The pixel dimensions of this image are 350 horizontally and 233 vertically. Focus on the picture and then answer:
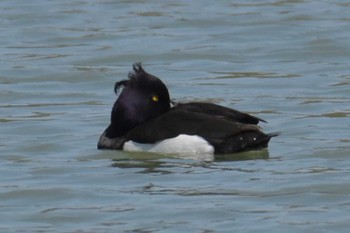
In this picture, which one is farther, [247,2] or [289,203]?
[247,2]

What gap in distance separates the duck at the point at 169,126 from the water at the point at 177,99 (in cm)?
13

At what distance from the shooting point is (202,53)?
19375 millimetres

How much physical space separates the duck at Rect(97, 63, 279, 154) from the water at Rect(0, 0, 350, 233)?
134mm

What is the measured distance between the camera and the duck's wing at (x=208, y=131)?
45.0 ft

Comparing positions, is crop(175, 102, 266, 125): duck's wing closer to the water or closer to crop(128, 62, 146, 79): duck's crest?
the water

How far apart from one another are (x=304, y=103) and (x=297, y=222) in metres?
5.16

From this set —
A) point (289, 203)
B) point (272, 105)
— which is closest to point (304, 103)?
point (272, 105)

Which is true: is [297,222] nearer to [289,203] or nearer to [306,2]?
[289,203]

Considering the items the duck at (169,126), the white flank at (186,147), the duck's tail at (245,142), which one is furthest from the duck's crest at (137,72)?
the duck's tail at (245,142)

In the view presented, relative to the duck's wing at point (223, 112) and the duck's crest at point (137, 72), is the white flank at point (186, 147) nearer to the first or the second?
the duck's wing at point (223, 112)

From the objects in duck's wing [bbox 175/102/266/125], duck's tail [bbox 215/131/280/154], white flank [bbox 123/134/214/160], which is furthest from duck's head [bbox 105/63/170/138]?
duck's tail [bbox 215/131/280/154]

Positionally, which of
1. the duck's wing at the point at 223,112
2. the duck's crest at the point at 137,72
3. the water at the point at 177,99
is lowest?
the water at the point at 177,99

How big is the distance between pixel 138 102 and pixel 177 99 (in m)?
2.58

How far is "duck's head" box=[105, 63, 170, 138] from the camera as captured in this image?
1427 cm
